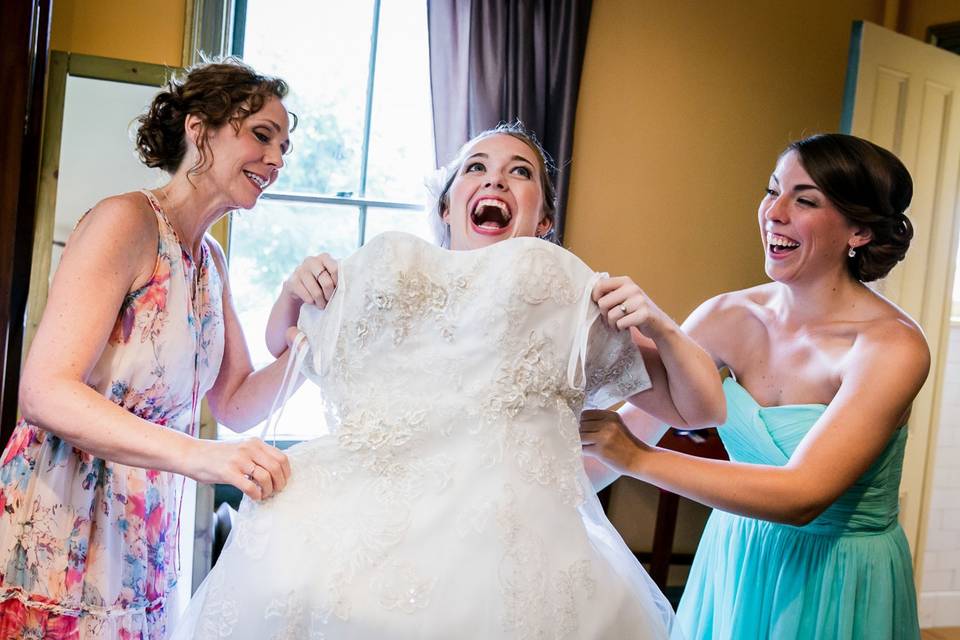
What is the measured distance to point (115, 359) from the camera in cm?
154

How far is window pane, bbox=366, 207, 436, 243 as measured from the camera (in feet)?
12.2

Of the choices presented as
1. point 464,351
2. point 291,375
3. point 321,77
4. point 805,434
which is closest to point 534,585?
point 464,351

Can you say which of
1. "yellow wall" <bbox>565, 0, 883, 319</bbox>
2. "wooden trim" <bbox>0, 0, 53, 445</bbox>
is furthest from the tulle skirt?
"yellow wall" <bbox>565, 0, 883, 319</bbox>

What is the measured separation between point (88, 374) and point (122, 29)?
85.7 inches

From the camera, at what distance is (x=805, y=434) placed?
186cm

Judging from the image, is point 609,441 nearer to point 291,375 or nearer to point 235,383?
point 291,375

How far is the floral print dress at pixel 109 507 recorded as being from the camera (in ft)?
4.93

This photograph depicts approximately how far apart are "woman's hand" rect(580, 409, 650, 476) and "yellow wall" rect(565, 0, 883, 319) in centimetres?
227

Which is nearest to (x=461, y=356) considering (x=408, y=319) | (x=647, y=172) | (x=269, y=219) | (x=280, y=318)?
(x=408, y=319)

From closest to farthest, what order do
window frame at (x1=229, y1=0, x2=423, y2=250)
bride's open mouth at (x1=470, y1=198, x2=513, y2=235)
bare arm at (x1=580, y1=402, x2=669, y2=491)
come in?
1. bride's open mouth at (x1=470, y1=198, x2=513, y2=235)
2. bare arm at (x1=580, y1=402, x2=669, y2=491)
3. window frame at (x1=229, y1=0, x2=423, y2=250)

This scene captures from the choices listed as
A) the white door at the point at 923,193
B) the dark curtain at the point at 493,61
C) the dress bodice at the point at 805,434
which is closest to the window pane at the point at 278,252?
the dark curtain at the point at 493,61

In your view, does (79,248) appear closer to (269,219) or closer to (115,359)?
(115,359)

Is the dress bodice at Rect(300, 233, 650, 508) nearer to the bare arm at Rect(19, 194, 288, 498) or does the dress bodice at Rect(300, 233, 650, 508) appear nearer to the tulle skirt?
the tulle skirt

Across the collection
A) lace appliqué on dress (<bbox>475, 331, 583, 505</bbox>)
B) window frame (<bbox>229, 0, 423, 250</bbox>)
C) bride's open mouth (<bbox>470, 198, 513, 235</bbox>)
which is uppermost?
window frame (<bbox>229, 0, 423, 250</bbox>)
